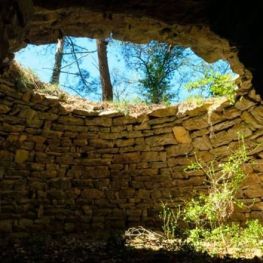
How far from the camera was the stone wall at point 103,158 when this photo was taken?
5879mm

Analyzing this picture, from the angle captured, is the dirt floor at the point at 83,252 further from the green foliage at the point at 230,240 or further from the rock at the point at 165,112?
the rock at the point at 165,112

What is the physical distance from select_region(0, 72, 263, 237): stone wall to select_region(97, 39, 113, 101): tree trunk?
279 centimetres

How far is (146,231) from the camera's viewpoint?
600 cm

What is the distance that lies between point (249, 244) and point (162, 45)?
5.15 metres

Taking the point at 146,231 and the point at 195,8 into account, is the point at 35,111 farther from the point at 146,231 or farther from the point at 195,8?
the point at 195,8

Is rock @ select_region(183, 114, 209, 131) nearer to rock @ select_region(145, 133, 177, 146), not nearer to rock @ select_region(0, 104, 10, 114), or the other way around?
rock @ select_region(145, 133, 177, 146)

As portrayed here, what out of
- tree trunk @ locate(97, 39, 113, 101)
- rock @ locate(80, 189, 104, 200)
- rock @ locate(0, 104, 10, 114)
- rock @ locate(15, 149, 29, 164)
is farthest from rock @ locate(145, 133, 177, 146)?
tree trunk @ locate(97, 39, 113, 101)

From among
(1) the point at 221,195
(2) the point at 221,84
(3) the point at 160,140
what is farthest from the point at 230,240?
(2) the point at 221,84

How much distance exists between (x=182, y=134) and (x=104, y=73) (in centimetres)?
384

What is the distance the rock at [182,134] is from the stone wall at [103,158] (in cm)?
2

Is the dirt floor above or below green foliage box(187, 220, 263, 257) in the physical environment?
below

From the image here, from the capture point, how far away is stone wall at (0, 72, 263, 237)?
5879 mm

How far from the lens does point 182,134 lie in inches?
250

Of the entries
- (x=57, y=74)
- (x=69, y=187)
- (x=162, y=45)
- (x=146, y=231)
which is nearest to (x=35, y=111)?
(x=69, y=187)
